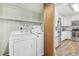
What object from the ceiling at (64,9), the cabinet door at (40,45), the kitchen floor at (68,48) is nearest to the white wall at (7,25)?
the cabinet door at (40,45)

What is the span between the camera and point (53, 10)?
6.01 feet

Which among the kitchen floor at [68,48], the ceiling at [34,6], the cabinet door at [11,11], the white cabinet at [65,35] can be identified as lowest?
the kitchen floor at [68,48]

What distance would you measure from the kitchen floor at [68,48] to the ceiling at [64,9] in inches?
18.6

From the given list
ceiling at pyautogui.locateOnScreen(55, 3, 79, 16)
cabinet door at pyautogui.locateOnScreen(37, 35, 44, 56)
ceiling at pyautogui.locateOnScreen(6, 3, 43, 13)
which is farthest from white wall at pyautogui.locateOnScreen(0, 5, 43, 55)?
ceiling at pyautogui.locateOnScreen(55, 3, 79, 16)

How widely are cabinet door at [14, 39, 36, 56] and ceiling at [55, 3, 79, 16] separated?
2.26ft

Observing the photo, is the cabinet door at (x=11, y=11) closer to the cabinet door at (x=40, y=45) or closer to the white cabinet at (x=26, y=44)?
the white cabinet at (x=26, y=44)

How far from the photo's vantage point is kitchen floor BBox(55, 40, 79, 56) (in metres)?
1.76

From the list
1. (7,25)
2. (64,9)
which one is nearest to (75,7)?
(64,9)

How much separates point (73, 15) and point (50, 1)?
0.45m

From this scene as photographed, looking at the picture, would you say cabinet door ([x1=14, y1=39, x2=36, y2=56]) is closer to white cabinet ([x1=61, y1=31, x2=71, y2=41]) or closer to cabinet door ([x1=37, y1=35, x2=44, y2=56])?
cabinet door ([x1=37, y1=35, x2=44, y2=56])

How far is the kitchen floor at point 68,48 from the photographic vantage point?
1.76m

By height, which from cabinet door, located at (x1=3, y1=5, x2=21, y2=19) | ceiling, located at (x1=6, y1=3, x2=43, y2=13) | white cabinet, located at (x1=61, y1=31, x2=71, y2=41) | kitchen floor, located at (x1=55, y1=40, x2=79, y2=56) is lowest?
kitchen floor, located at (x1=55, y1=40, x2=79, y2=56)

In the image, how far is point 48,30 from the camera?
1.84 metres

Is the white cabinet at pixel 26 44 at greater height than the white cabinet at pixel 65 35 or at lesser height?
lesser
